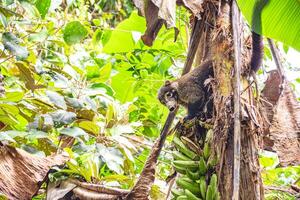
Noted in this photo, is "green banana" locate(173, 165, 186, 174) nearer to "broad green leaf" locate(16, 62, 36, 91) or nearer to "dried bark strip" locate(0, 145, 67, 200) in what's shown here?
"dried bark strip" locate(0, 145, 67, 200)

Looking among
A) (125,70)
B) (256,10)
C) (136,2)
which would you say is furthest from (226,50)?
(125,70)

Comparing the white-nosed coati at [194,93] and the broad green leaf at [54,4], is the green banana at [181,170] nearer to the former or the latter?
the white-nosed coati at [194,93]

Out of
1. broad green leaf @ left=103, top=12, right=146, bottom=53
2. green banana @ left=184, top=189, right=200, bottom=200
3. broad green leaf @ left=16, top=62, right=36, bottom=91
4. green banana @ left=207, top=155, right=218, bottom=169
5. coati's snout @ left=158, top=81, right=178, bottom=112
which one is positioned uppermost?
broad green leaf @ left=103, top=12, right=146, bottom=53

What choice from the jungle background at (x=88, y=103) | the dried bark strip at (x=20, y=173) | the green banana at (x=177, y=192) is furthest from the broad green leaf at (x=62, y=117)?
the green banana at (x=177, y=192)

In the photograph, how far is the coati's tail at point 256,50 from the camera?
2.60 ft

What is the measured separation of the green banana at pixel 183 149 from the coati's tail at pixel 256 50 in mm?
208

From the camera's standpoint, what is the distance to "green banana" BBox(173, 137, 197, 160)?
31.6 inches

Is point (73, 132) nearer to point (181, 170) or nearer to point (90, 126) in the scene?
point (90, 126)

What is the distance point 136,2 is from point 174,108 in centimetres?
24

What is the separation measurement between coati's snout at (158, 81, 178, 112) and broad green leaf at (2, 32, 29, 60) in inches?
13.4

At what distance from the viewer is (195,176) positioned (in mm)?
771

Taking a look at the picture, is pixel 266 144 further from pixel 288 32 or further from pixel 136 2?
pixel 136 2

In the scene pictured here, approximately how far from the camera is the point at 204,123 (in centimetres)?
82

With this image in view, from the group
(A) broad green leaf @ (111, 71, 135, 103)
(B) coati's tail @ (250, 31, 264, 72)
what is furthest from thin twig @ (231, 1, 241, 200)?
(A) broad green leaf @ (111, 71, 135, 103)
